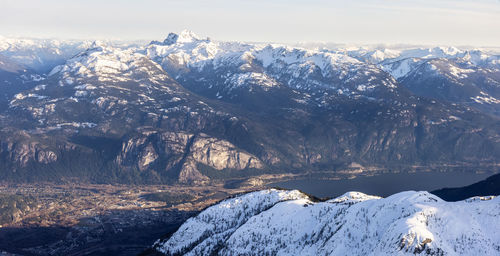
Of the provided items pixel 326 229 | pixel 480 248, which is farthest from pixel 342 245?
pixel 480 248

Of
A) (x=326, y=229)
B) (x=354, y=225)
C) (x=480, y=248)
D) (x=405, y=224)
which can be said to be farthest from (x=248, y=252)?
(x=480, y=248)

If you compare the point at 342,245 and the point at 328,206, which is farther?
the point at 328,206

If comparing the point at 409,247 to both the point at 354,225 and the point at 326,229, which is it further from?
the point at 326,229

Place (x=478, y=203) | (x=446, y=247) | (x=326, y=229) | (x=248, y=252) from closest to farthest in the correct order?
1. (x=446, y=247)
2. (x=478, y=203)
3. (x=326, y=229)
4. (x=248, y=252)

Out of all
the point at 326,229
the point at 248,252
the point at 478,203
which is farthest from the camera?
the point at 248,252

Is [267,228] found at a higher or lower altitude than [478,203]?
lower

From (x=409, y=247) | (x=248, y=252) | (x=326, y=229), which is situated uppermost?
(x=409, y=247)
